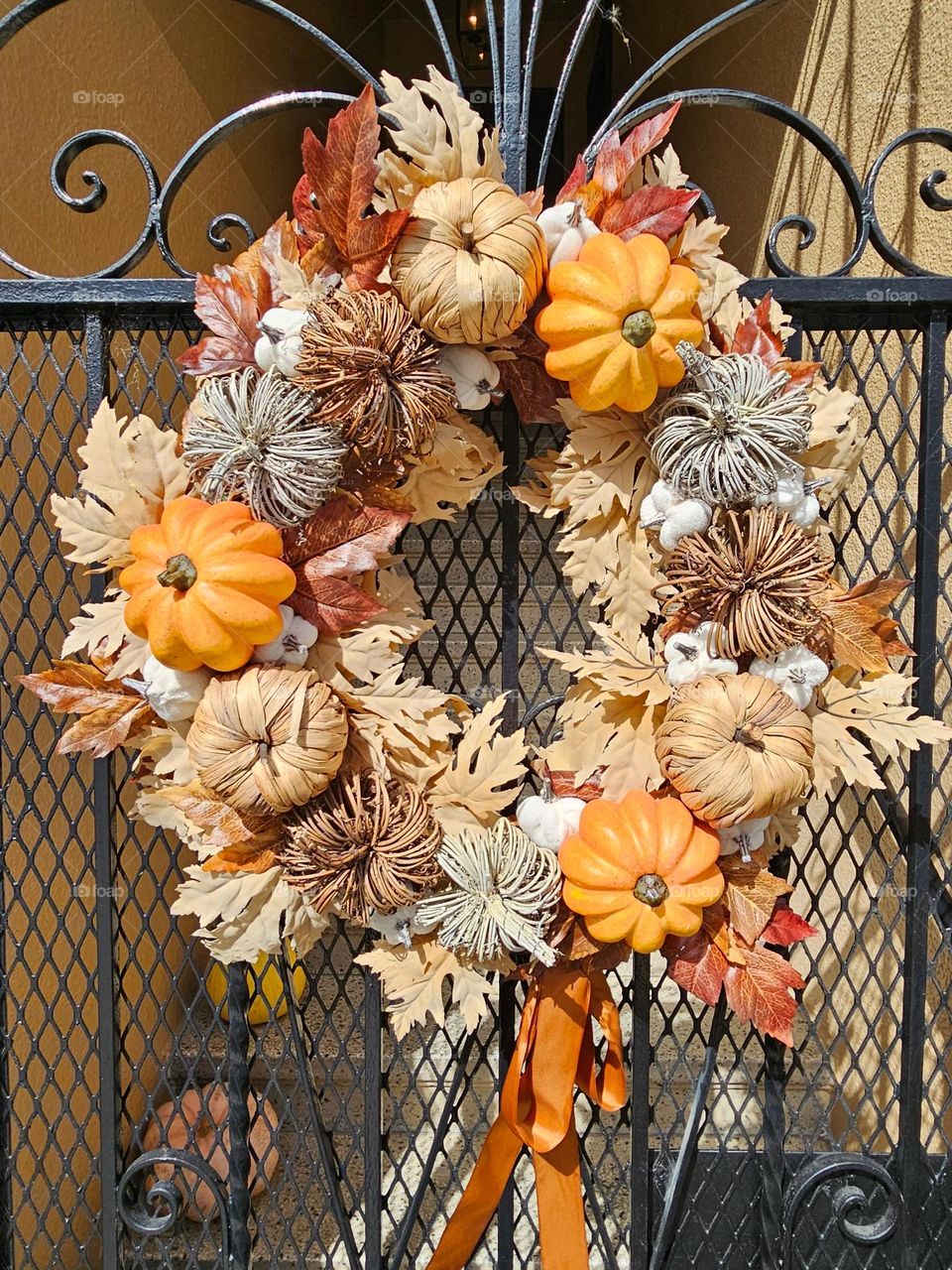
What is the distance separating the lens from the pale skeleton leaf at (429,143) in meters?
0.98

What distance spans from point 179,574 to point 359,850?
0.36 metres

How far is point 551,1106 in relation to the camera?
112 centimetres

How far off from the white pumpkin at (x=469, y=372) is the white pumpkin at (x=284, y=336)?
0.53 ft

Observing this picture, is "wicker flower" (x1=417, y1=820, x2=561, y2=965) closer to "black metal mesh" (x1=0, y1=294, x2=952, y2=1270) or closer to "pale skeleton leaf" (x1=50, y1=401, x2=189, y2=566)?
"black metal mesh" (x1=0, y1=294, x2=952, y2=1270)

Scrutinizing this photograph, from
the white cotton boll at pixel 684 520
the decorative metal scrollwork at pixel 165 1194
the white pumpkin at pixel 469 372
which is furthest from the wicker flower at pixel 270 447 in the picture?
the decorative metal scrollwork at pixel 165 1194

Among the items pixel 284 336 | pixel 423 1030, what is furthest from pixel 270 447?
pixel 423 1030

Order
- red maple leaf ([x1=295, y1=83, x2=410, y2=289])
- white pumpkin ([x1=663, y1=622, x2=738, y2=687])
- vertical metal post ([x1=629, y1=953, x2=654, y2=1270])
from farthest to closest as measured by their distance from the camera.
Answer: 1. vertical metal post ([x1=629, y1=953, x2=654, y2=1270])
2. white pumpkin ([x1=663, y1=622, x2=738, y2=687])
3. red maple leaf ([x1=295, y1=83, x2=410, y2=289])

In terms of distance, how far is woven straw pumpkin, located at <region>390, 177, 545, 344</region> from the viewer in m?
0.96

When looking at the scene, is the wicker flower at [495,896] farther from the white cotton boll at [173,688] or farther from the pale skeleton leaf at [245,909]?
the white cotton boll at [173,688]

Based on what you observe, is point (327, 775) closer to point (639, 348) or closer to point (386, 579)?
point (386, 579)

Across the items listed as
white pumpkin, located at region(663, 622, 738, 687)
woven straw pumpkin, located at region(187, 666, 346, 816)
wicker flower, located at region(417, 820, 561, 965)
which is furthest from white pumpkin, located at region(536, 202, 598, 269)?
wicker flower, located at region(417, 820, 561, 965)

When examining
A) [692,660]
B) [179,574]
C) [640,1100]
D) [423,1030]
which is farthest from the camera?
[423,1030]

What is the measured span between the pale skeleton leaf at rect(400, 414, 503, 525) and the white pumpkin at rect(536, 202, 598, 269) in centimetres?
21

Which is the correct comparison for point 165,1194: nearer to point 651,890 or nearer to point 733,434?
point 651,890
